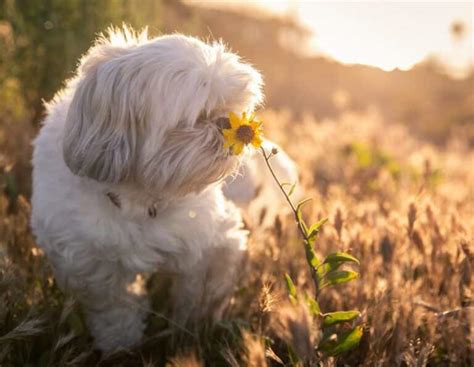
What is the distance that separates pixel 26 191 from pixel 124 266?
7.31 feet

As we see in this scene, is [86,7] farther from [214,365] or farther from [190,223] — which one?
[214,365]

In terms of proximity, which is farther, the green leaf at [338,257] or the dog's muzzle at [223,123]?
the dog's muzzle at [223,123]

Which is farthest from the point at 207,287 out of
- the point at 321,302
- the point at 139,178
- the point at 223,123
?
the point at 223,123

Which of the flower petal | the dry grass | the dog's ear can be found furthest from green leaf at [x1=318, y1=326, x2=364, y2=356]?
the dog's ear

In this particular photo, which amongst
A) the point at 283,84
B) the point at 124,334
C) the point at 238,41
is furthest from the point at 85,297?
the point at 238,41

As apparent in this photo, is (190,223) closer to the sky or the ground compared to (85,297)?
Answer: closer to the sky

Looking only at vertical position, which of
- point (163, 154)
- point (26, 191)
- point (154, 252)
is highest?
point (163, 154)

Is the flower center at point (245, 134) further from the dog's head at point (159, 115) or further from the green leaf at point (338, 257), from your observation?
the green leaf at point (338, 257)

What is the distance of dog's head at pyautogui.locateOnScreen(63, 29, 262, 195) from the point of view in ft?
8.16

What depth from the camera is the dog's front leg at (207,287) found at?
3.05m

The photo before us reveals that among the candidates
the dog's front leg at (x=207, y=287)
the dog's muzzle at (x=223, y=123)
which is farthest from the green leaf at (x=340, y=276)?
the dog's front leg at (x=207, y=287)

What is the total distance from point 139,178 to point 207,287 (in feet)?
2.42

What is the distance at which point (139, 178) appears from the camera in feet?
8.62

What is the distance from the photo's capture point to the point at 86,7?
20.2ft
